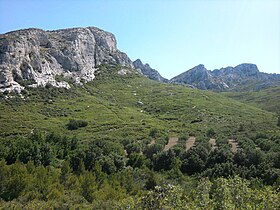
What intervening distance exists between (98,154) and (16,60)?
100351 mm

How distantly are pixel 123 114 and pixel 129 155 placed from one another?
61.2 m

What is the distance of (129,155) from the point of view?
88812mm

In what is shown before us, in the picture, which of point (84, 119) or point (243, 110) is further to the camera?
point (243, 110)

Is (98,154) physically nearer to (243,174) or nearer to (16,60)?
(243,174)

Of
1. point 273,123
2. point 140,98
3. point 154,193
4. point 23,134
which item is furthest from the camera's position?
point 140,98

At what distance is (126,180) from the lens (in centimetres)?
6625

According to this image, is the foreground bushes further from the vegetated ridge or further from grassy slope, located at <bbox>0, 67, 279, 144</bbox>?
grassy slope, located at <bbox>0, 67, 279, 144</bbox>

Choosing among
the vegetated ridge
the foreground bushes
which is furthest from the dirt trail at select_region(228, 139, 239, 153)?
the foreground bushes

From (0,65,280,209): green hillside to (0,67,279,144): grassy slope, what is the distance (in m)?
0.45

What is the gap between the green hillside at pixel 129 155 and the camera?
3853cm

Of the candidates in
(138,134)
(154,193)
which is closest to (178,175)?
(138,134)

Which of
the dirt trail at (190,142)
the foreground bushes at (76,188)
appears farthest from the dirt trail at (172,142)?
the foreground bushes at (76,188)

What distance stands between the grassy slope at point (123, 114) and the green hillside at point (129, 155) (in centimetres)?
45

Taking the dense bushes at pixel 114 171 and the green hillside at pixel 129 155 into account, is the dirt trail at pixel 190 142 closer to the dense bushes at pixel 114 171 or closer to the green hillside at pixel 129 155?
the green hillside at pixel 129 155
